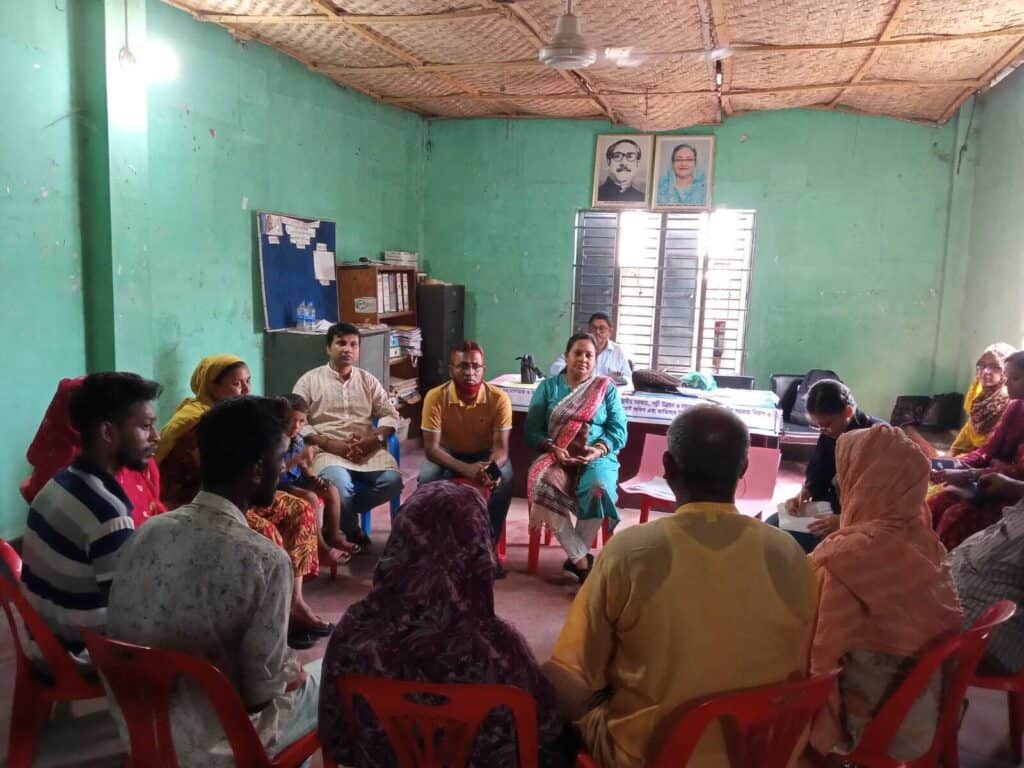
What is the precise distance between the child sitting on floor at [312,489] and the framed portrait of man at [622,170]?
4.24 meters

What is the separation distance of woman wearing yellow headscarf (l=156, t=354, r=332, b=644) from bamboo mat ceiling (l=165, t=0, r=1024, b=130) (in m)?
2.14

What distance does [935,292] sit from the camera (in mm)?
6594

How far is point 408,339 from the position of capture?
21.8 feet

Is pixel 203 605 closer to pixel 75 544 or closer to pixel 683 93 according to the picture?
pixel 75 544

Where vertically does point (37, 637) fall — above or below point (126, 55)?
below

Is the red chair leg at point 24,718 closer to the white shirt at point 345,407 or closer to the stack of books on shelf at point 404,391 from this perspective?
the white shirt at point 345,407

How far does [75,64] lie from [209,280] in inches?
53.0

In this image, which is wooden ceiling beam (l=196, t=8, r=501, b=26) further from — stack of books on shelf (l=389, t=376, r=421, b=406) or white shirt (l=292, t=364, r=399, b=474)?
stack of books on shelf (l=389, t=376, r=421, b=406)

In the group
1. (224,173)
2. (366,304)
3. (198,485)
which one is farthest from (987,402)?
(224,173)

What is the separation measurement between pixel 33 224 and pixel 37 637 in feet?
8.00

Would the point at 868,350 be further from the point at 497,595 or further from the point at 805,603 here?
the point at 805,603

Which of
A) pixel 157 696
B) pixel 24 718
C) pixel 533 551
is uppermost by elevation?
pixel 157 696

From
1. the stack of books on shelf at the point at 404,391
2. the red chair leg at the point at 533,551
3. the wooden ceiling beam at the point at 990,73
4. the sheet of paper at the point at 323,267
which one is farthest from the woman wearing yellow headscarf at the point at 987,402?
the sheet of paper at the point at 323,267

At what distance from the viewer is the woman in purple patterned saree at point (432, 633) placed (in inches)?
53.7
